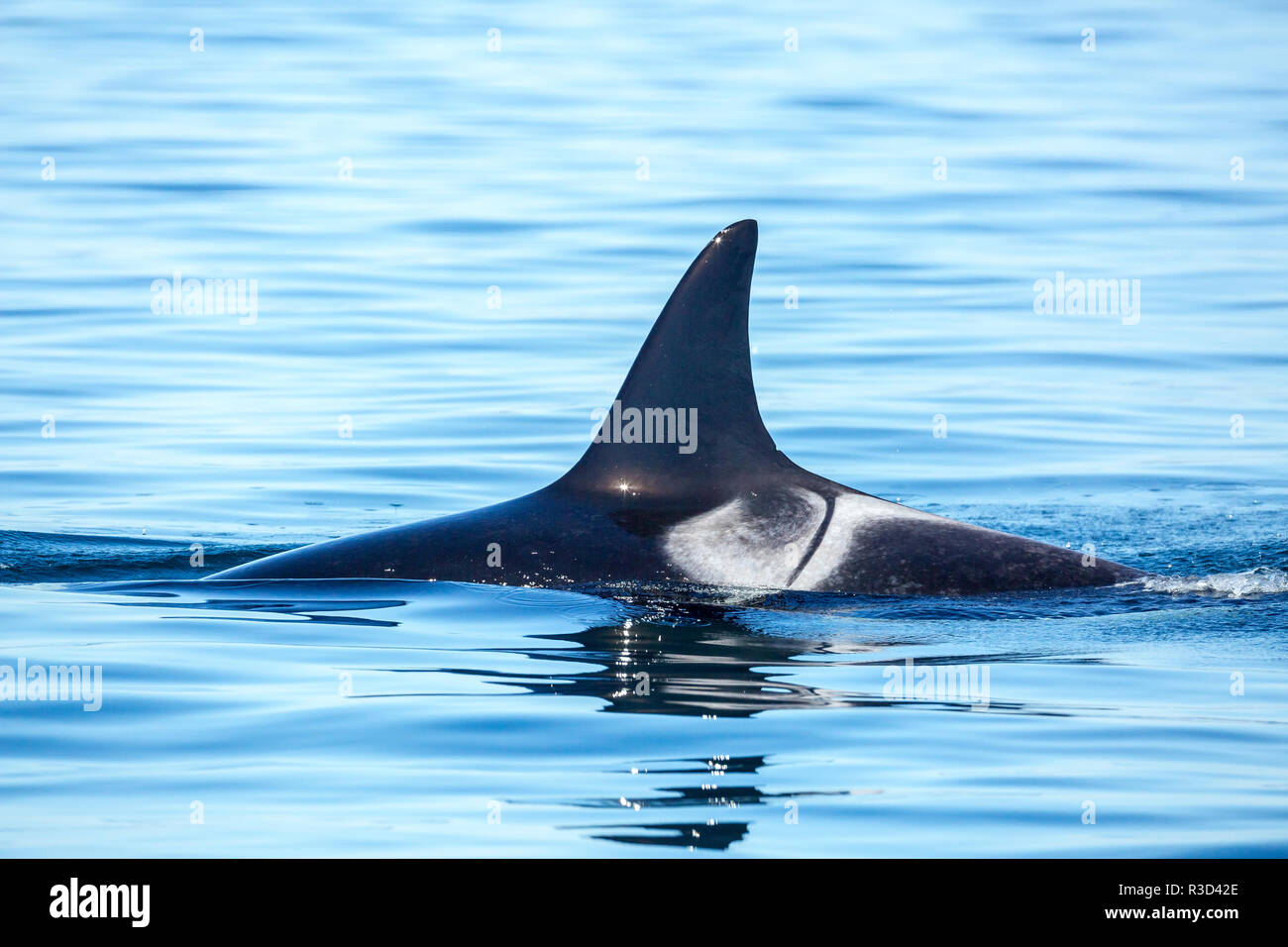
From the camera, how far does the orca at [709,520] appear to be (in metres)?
9.52

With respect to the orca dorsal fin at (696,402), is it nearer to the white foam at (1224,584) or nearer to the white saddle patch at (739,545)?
the white saddle patch at (739,545)

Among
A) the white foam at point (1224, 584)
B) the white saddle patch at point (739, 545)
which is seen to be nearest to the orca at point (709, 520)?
the white saddle patch at point (739, 545)

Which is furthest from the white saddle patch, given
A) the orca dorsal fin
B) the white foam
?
the white foam

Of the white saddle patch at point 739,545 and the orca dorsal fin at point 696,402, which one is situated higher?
the orca dorsal fin at point 696,402

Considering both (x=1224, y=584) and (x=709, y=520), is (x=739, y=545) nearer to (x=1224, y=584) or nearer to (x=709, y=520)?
(x=709, y=520)

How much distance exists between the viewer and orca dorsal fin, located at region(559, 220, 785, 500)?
31.3 ft

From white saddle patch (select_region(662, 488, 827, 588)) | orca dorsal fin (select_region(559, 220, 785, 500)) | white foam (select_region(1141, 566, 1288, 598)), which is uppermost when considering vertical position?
orca dorsal fin (select_region(559, 220, 785, 500))

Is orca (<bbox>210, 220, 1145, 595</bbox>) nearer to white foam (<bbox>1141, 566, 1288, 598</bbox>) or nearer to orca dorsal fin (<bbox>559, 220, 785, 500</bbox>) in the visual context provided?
orca dorsal fin (<bbox>559, 220, 785, 500</bbox>)

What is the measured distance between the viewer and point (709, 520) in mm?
9625

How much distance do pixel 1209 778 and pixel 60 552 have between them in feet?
25.8

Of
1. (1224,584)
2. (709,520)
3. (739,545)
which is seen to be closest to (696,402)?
(709,520)
